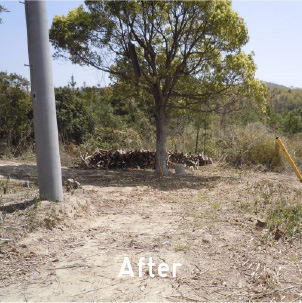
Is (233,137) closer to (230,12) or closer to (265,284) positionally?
(230,12)

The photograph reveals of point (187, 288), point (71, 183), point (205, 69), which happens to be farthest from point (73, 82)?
point (187, 288)

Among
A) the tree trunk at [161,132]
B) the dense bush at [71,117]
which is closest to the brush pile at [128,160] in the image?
the tree trunk at [161,132]

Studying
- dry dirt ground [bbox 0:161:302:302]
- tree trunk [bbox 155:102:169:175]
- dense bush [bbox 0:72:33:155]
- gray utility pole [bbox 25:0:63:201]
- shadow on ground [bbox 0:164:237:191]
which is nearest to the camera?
dry dirt ground [bbox 0:161:302:302]

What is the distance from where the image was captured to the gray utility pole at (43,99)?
4.55m

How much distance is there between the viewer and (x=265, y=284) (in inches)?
129

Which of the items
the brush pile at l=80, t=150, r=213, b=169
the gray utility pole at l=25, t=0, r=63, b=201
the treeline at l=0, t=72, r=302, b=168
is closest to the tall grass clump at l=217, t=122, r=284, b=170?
the treeline at l=0, t=72, r=302, b=168

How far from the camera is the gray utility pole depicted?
455 centimetres

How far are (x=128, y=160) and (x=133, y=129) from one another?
4.57 m

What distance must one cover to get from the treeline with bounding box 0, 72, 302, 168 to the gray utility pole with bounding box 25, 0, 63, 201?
5094mm

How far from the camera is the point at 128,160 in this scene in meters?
11.1

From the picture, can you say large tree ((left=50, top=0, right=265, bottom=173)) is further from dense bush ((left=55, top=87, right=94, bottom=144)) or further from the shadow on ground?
dense bush ((left=55, top=87, right=94, bottom=144))

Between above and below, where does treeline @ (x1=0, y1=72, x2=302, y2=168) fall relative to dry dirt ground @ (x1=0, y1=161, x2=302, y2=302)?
above

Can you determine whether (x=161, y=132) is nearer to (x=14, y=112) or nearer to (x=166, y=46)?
(x=166, y=46)

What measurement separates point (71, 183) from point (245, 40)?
5.26 m
